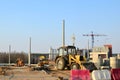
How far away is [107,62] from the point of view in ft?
172

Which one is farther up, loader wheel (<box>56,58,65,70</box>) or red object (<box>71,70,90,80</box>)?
loader wheel (<box>56,58,65,70</box>)

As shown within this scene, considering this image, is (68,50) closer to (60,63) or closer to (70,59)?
(70,59)

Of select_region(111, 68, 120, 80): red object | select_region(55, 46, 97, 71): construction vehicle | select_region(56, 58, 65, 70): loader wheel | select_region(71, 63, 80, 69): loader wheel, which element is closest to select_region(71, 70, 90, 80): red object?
select_region(111, 68, 120, 80): red object

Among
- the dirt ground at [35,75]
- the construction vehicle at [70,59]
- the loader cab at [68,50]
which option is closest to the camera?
the dirt ground at [35,75]

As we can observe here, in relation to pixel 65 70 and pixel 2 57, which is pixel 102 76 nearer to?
pixel 65 70

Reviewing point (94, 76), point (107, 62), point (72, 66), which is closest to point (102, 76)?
point (94, 76)

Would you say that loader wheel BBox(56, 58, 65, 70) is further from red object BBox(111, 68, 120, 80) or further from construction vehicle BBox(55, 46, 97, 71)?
red object BBox(111, 68, 120, 80)

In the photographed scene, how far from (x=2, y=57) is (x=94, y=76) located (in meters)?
74.6

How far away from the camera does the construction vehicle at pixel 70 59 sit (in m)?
37.7

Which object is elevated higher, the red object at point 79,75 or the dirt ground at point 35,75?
the red object at point 79,75

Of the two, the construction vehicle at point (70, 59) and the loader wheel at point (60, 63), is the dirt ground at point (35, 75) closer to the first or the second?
the construction vehicle at point (70, 59)

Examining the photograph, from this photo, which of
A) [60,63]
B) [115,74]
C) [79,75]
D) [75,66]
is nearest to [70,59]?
[75,66]

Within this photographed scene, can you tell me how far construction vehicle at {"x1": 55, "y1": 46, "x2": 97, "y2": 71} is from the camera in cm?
3772

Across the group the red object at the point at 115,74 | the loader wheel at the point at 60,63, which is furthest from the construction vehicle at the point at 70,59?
the red object at the point at 115,74
